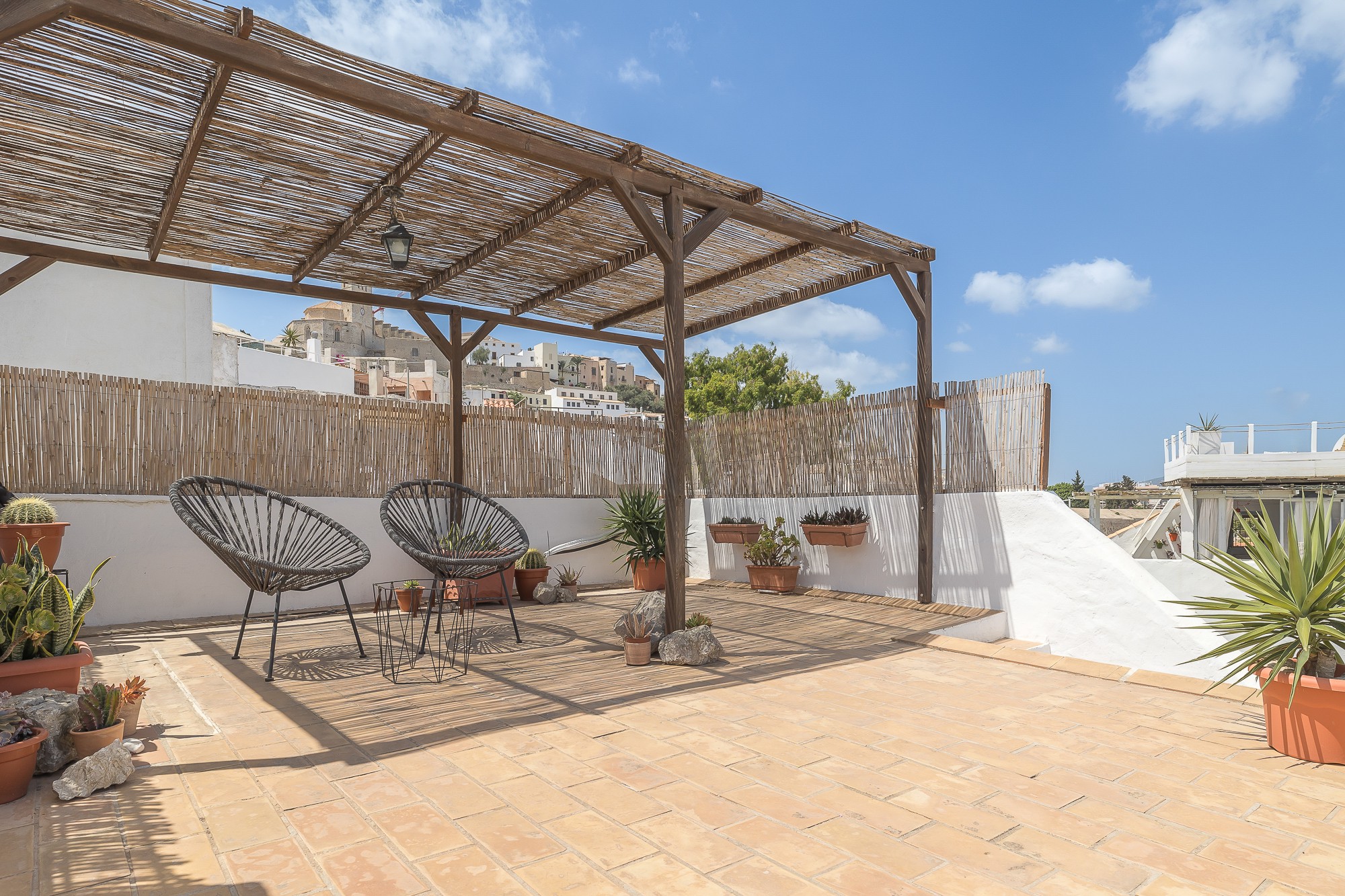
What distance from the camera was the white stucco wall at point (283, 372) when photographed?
16.3m

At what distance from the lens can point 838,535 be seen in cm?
689

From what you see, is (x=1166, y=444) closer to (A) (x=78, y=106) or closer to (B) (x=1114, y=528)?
(B) (x=1114, y=528)

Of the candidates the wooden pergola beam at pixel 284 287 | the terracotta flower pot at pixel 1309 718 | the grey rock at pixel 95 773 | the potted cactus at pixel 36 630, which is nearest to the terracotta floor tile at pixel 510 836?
the grey rock at pixel 95 773

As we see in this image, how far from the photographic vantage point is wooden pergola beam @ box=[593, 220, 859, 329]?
6.08 meters

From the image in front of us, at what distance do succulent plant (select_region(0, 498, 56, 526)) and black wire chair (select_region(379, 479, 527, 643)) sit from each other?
1908mm

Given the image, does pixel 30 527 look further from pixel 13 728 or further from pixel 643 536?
pixel 643 536

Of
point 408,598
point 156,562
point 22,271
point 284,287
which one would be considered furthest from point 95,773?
point 284,287

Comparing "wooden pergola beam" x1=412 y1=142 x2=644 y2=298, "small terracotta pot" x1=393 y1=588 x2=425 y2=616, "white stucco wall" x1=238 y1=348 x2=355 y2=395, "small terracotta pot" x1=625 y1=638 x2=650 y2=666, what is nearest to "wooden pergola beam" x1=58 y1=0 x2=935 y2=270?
"wooden pergola beam" x1=412 y1=142 x2=644 y2=298

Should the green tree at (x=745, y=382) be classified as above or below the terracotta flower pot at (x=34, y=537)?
above

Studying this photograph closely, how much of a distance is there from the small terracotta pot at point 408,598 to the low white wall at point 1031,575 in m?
3.76

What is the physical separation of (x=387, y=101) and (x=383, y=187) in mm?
1216

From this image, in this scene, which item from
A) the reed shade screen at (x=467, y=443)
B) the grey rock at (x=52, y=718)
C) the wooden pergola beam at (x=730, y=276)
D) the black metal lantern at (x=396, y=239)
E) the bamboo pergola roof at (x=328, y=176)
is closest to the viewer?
the grey rock at (x=52, y=718)

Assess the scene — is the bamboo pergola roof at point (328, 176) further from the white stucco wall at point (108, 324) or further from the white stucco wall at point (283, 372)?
the white stucco wall at point (283, 372)

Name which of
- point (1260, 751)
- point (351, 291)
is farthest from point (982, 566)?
point (351, 291)
